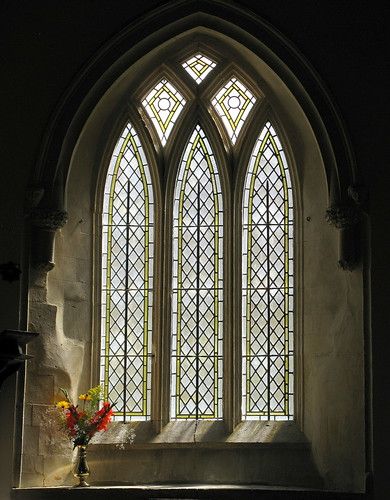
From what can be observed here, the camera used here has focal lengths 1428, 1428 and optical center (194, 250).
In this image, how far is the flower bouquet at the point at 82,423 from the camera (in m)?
12.9

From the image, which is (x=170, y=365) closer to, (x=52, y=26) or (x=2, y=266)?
(x=2, y=266)

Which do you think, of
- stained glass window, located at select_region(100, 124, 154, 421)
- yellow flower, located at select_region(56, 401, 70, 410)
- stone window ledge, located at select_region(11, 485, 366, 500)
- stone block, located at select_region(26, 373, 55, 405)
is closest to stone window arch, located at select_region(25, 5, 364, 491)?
stone block, located at select_region(26, 373, 55, 405)

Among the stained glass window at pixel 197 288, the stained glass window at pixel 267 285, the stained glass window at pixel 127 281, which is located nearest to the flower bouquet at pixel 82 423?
the stained glass window at pixel 127 281

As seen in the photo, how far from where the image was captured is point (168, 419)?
13.6 metres

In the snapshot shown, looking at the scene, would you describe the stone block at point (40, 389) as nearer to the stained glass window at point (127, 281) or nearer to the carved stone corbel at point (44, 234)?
the stained glass window at point (127, 281)

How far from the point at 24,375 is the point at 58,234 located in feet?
4.64

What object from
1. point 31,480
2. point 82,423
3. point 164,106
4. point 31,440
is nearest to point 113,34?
point 164,106

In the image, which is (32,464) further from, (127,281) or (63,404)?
(127,281)

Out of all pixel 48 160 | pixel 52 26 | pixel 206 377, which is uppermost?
pixel 52 26

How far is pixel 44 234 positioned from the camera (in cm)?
1325

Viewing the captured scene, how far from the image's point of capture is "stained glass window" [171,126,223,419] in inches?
537

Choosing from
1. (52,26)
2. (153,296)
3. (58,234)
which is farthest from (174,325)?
(52,26)

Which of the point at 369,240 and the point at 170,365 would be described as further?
the point at 170,365

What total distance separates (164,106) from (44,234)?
1.96m
